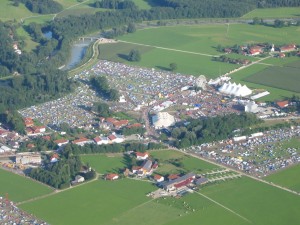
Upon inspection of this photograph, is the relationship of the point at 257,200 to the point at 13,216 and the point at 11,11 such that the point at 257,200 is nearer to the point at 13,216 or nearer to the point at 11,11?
the point at 13,216

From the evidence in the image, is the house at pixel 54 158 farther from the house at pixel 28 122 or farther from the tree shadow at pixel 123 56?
the tree shadow at pixel 123 56

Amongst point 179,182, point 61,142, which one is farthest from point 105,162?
point 179,182

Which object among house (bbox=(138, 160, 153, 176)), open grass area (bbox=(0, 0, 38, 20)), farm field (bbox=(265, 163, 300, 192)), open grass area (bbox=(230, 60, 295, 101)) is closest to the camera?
farm field (bbox=(265, 163, 300, 192))

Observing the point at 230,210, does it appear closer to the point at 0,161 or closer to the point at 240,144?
the point at 240,144

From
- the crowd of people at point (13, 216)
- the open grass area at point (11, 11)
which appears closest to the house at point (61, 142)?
the crowd of people at point (13, 216)

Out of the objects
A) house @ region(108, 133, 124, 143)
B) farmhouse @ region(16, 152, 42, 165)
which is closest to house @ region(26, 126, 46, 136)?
farmhouse @ region(16, 152, 42, 165)

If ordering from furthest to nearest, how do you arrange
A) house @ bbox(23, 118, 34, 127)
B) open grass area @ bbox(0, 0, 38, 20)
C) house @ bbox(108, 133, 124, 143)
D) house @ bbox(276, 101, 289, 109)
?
open grass area @ bbox(0, 0, 38, 20) → house @ bbox(276, 101, 289, 109) → house @ bbox(23, 118, 34, 127) → house @ bbox(108, 133, 124, 143)

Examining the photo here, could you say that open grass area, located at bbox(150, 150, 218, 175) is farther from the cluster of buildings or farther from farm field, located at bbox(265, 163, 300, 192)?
the cluster of buildings

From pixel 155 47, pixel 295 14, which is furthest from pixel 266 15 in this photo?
pixel 155 47
